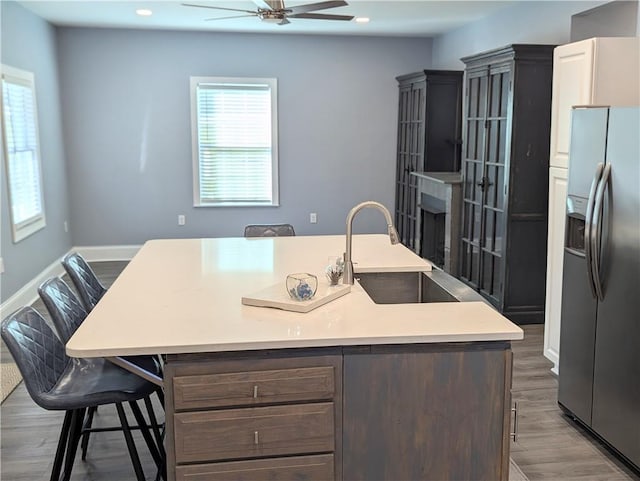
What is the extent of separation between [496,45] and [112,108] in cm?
430

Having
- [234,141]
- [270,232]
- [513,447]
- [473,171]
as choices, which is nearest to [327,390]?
[513,447]

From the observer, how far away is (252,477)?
6.49ft

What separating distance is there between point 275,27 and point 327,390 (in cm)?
558

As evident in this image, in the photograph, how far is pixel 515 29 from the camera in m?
5.55

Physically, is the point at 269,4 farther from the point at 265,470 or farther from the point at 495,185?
the point at 265,470

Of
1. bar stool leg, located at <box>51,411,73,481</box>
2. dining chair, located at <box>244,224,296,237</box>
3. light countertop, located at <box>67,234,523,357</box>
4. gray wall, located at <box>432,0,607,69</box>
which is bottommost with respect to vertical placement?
bar stool leg, located at <box>51,411,73,481</box>

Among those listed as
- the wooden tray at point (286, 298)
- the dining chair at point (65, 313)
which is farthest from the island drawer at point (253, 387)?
the dining chair at point (65, 313)

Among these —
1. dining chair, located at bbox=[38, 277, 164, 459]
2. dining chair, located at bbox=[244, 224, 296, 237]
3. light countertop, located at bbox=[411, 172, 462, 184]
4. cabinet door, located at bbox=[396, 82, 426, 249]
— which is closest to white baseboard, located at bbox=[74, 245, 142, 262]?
A: cabinet door, located at bbox=[396, 82, 426, 249]

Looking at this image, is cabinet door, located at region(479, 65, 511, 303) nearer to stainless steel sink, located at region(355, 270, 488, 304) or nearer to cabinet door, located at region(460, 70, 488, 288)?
cabinet door, located at region(460, 70, 488, 288)

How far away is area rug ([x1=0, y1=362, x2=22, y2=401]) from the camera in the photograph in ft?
12.0

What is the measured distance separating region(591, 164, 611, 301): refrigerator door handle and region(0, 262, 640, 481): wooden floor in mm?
747

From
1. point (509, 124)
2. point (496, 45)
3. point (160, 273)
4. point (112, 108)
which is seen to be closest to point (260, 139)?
point (112, 108)

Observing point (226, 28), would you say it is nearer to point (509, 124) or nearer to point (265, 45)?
point (265, 45)

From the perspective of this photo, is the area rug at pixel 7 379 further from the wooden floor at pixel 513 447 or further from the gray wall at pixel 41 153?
the gray wall at pixel 41 153
